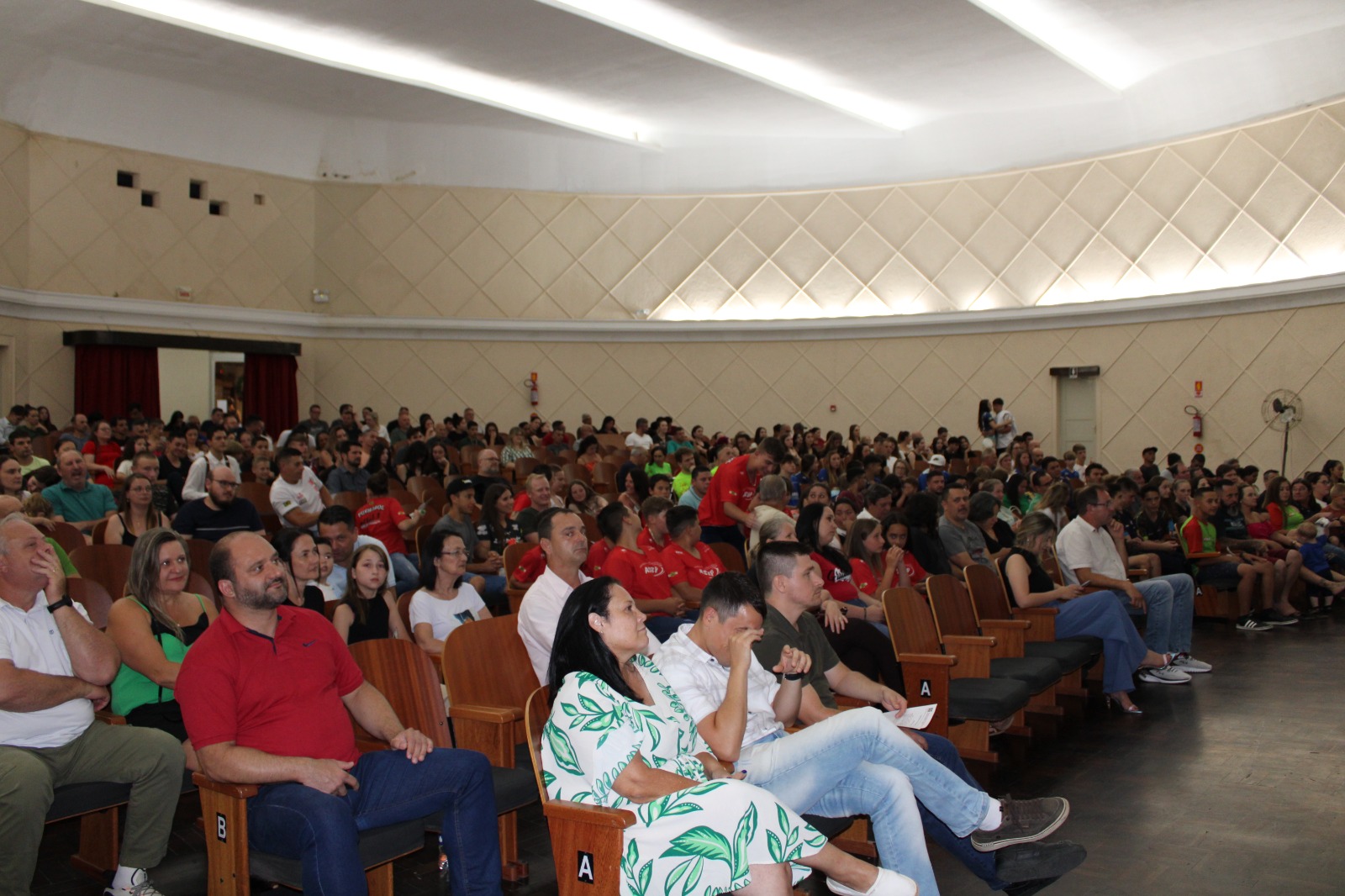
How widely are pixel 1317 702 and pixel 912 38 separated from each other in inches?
341

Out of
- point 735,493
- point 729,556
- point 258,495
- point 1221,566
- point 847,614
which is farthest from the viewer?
point 258,495

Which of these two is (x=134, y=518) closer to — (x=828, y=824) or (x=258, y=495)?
(x=258, y=495)

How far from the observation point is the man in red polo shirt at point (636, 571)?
532 centimetres

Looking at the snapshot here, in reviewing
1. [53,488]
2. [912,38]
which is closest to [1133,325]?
[912,38]

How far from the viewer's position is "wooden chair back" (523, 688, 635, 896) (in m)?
2.54

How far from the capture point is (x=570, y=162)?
1562cm

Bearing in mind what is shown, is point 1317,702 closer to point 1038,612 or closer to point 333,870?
point 1038,612

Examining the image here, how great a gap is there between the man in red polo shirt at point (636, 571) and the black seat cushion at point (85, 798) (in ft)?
8.41

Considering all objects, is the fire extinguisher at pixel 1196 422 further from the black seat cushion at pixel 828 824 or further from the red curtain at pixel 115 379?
the red curtain at pixel 115 379

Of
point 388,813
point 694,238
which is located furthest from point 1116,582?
point 694,238

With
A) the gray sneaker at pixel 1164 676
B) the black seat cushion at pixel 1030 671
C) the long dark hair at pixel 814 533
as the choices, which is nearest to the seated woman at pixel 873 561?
the long dark hair at pixel 814 533

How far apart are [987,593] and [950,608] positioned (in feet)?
1.42

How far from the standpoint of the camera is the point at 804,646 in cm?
Result: 369

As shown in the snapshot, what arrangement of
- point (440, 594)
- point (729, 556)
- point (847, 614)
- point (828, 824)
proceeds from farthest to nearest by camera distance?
point (729, 556), point (847, 614), point (440, 594), point (828, 824)
